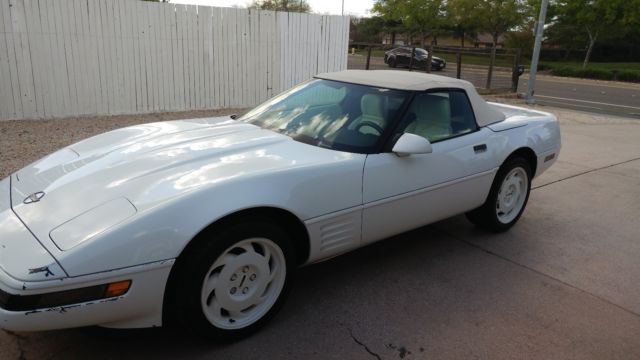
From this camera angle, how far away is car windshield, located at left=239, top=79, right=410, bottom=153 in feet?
10.9

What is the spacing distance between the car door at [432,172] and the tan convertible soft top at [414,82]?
0.24 ft

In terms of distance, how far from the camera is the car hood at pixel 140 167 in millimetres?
2463

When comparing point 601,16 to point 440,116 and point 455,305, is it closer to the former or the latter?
point 440,116

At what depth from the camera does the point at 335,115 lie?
3561mm

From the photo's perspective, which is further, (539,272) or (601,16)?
(601,16)

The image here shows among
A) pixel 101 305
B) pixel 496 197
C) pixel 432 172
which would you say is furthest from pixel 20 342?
pixel 496 197

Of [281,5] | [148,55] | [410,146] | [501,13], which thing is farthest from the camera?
[501,13]

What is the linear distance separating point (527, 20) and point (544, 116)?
45.0 metres

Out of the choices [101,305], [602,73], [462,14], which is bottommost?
[602,73]

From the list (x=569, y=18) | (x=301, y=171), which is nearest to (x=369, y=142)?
(x=301, y=171)

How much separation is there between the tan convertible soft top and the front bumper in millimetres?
2172

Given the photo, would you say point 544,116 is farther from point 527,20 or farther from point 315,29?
point 527,20

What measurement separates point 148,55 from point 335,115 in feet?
22.1

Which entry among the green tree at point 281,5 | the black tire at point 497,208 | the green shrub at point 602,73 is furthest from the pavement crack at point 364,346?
the green tree at point 281,5
